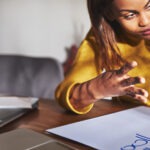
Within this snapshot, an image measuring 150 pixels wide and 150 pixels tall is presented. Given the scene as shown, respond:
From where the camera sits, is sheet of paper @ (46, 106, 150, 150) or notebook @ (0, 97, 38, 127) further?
notebook @ (0, 97, 38, 127)

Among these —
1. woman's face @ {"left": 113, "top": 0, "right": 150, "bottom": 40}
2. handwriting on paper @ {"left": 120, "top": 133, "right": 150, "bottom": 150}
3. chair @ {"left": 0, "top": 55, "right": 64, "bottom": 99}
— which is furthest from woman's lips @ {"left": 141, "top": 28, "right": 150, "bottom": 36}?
chair @ {"left": 0, "top": 55, "right": 64, "bottom": 99}

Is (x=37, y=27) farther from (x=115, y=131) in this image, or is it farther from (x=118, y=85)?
(x=115, y=131)

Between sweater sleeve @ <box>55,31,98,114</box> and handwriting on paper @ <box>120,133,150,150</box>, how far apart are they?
0.20 meters

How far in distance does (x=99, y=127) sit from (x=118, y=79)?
13cm

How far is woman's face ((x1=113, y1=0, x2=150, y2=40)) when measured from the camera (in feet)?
2.04

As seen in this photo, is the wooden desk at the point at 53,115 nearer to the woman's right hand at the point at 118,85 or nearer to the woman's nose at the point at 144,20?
the woman's right hand at the point at 118,85

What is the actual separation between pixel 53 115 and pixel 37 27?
1.00 meters

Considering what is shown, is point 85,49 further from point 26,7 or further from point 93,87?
point 26,7

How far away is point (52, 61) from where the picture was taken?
4.15ft

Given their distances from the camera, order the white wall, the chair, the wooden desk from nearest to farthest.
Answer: the wooden desk
the chair
the white wall

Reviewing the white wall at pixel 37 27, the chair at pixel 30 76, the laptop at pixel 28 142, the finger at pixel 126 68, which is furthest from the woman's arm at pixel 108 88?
the white wall at pixel 37 27

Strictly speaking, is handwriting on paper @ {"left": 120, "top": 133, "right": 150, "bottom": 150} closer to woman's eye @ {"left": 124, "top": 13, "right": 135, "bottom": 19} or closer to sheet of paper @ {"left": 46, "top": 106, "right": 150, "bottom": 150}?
sheet of paper @ {"left": 46, "top": 106, "right": 150, "bottom": 150}

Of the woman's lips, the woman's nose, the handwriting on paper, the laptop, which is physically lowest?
the handwriting on paper

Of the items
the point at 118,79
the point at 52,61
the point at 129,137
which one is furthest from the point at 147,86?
the point at 52,61
